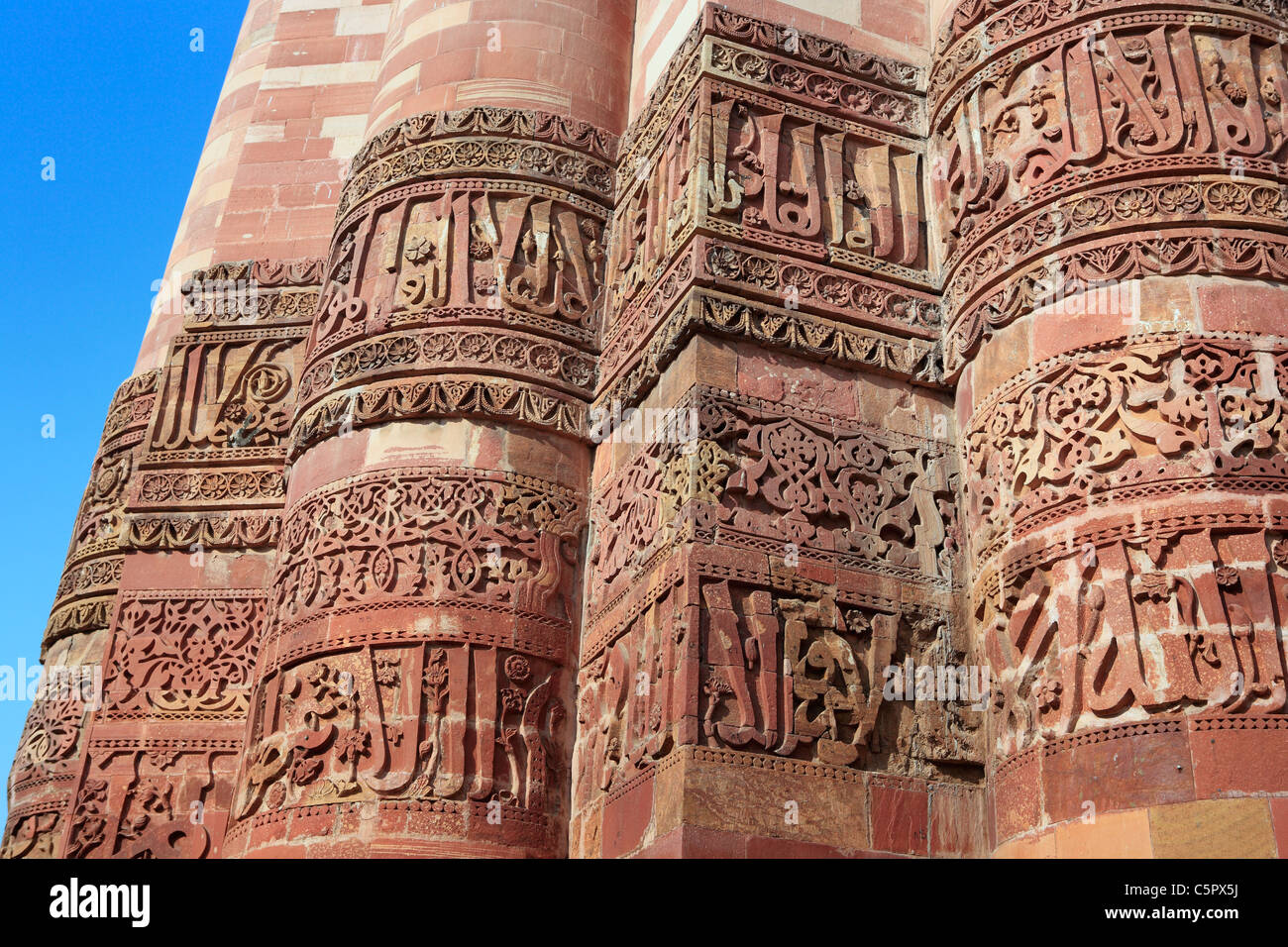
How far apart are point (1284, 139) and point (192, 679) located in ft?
21.5

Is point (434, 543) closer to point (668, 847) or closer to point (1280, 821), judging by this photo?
point (668, 847)

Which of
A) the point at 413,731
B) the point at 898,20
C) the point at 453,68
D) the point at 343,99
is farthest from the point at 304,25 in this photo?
the point at 413,731

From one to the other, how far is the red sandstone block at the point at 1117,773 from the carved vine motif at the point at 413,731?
2411 mm

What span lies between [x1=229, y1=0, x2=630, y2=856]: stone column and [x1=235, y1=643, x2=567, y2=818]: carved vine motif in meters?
0.01

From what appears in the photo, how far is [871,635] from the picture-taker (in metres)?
6.32

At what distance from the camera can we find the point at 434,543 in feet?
24.0

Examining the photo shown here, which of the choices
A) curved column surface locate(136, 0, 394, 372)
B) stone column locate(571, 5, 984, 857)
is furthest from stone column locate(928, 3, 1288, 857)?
curved column surface locate(136, 0, 394, 372)

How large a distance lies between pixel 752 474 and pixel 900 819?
5.19 ft

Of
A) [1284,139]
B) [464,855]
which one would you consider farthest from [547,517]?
[1284,139]

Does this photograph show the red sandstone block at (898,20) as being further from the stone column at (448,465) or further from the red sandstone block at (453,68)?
the red sandstone block at (453,68)

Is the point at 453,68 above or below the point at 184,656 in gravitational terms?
above

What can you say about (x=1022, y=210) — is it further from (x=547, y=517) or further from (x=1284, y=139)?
(x=547, y=517)

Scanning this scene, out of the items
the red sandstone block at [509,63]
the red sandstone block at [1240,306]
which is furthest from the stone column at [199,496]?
the red sandstone block at [1240,306]

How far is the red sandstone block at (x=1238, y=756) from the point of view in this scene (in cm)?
508
